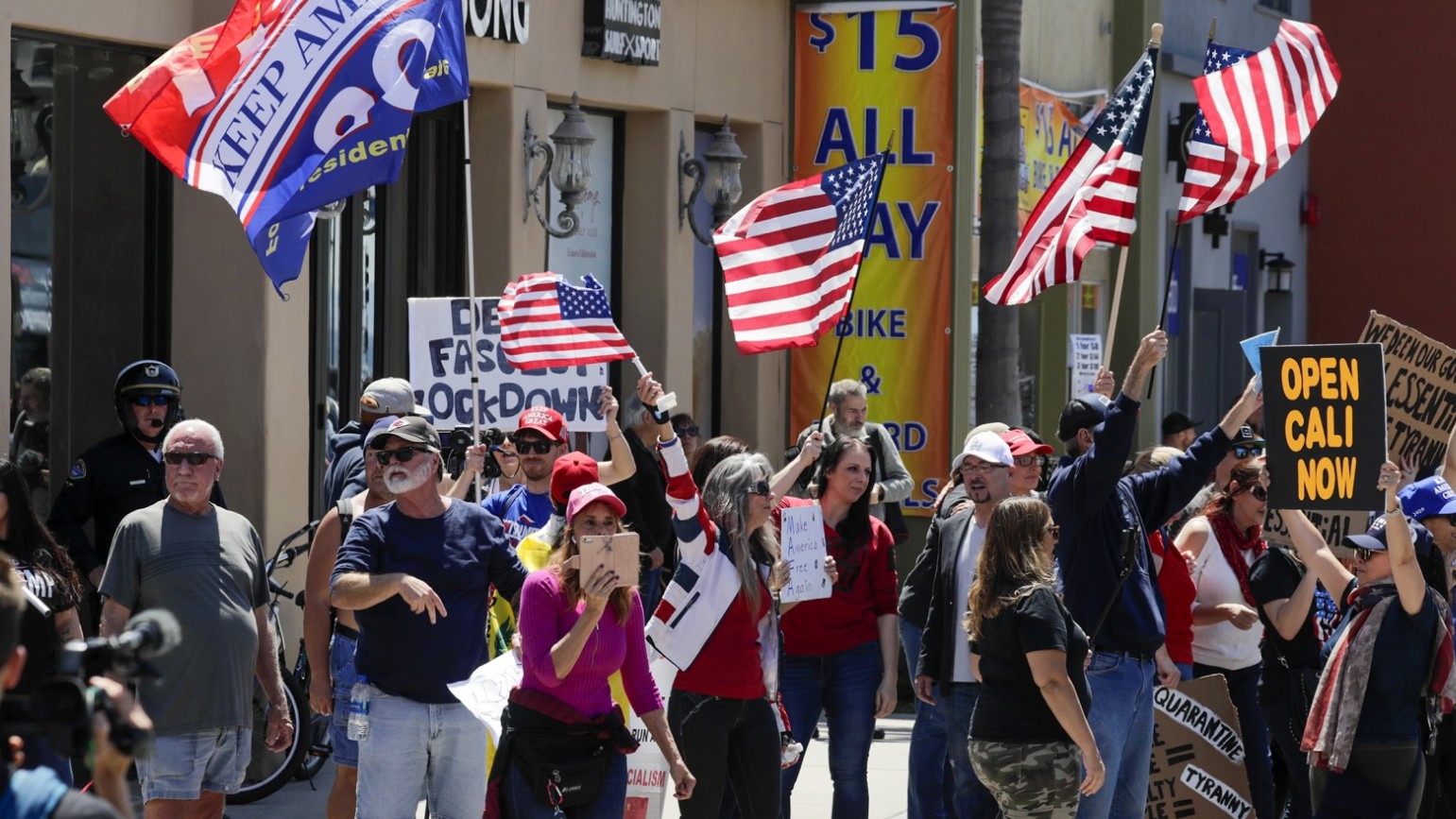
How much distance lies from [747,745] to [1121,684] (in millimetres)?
1397

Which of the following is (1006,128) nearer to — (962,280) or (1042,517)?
(962,280)

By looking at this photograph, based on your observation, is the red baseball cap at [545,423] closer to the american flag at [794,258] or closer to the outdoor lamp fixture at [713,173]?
the american flag at [794,258]

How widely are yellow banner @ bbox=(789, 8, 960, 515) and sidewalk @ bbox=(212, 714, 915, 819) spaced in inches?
142

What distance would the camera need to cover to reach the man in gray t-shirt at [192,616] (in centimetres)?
748

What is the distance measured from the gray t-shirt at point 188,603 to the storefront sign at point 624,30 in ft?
22.5

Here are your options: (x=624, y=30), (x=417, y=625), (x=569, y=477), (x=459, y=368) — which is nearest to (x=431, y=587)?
(x=417, y=625)

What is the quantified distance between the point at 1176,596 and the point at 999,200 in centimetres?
541

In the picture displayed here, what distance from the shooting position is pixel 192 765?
7.53 meters

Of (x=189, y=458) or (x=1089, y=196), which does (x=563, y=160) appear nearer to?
(x=1089, y=196)

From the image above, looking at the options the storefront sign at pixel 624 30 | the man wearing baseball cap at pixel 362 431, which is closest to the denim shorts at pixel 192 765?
the man wearing baseball cap at pixel 362 431

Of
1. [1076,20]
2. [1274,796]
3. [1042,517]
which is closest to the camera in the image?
[1042,517]

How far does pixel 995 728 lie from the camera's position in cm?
736

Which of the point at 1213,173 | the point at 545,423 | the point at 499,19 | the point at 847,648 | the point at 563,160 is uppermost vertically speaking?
the point at 499,19

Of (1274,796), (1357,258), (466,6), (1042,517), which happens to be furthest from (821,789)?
(1357,258)
